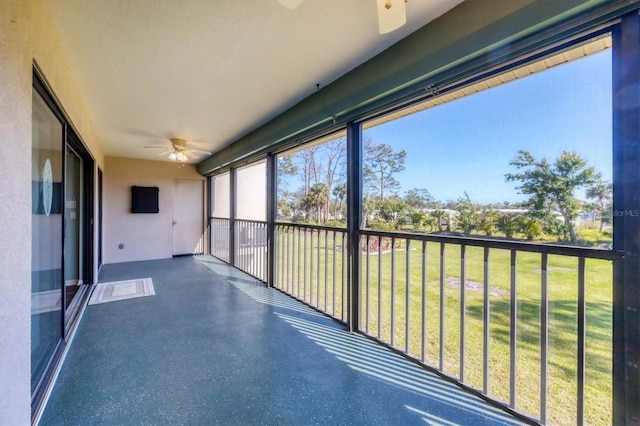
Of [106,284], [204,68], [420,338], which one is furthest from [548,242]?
[106,284]

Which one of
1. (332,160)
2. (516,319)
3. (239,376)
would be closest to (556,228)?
(516,319)

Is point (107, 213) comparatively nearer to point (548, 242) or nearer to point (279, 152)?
point (279, 152)

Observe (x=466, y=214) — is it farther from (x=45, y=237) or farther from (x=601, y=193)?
(x=45, y=237)

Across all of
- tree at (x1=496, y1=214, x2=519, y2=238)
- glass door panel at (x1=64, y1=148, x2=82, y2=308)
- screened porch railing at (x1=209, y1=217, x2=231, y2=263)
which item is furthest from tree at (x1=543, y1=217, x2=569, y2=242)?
screened porch railing at (x1=209, y1=217, x2=231, y2=263)

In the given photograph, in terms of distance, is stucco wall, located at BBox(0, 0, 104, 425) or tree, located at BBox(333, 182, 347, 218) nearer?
stucco wall, located at BBox(0, 0, 104, 425)

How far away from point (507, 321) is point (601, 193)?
89cm

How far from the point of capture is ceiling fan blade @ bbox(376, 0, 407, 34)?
123cm

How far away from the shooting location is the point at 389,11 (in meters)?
1.27

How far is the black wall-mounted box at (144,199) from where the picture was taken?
6.21 meters

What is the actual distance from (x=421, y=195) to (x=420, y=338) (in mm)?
1174

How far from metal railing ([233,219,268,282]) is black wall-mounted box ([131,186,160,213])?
2.28 metres

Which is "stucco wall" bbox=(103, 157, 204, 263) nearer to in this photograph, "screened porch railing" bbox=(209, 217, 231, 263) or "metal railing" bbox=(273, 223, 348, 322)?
"screened porch railing" bbox=(209, 217, 231, 263)

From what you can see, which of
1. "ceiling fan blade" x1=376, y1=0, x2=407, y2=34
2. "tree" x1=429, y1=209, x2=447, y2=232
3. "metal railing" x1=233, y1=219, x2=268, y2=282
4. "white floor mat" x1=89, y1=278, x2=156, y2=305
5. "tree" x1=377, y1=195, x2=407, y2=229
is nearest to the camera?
"ceiling fan blade" x1=376, y1=0, x2=407, y2=34

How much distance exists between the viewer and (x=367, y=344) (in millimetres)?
2457
